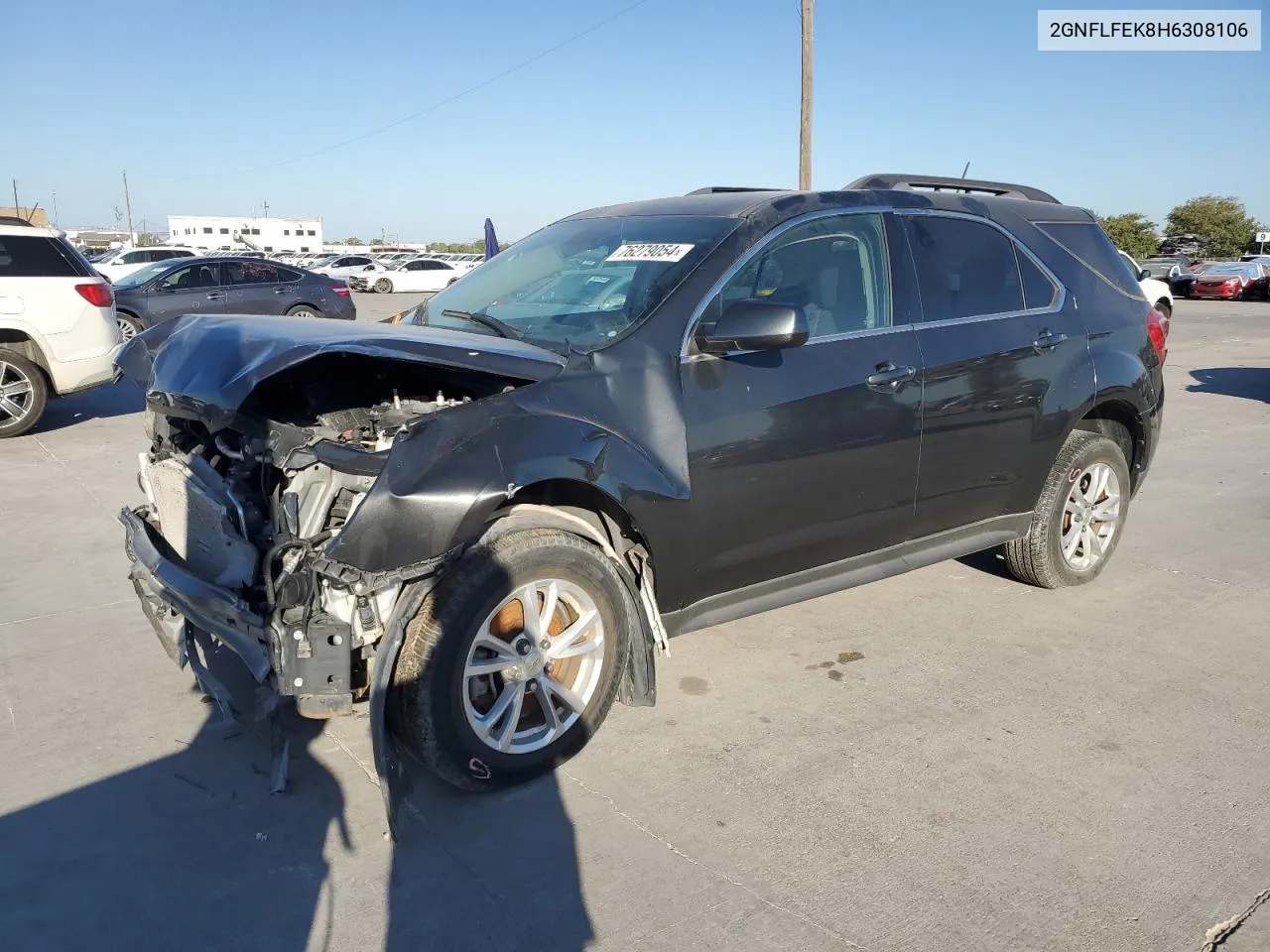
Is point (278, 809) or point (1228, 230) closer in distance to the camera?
point (278, 809)

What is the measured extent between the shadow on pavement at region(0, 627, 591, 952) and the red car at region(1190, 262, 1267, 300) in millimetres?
35959

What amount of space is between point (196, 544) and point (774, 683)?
7.44 feet

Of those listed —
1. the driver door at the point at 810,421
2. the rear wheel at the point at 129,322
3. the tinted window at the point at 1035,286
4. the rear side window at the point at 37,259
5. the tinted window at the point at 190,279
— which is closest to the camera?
the driver door at the point at 810,421

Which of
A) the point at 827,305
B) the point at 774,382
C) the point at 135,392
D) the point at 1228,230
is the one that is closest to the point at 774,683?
the point at 774,382

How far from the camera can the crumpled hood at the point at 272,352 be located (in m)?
3.01

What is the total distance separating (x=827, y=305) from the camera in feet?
13.1

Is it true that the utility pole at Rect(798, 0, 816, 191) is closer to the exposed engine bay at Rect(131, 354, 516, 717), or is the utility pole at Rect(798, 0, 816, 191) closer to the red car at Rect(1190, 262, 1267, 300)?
the exposed engine bay at Rect(131, 354, 516, 717)

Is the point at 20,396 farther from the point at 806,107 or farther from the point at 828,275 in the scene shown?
the point at 806,107

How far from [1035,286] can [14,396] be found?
8395 millimetres

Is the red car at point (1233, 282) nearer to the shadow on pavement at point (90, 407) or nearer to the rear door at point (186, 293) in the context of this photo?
the rear door at point (186, 293)

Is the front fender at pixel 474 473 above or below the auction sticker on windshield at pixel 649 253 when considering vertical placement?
below

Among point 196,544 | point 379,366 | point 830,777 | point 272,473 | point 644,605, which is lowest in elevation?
point 830,777

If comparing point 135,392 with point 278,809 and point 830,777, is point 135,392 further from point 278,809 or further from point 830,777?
point 830,777

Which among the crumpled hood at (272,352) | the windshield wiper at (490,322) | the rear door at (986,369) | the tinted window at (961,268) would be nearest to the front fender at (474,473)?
the crumpled hood at (272,352)
